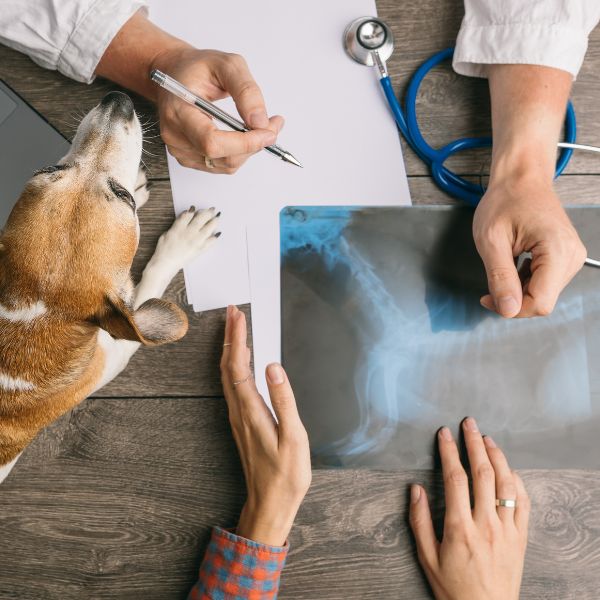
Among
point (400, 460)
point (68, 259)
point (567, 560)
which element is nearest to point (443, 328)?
point (400, 460)

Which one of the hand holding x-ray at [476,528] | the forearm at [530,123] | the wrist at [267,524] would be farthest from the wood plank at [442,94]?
the wrist at [267,524]

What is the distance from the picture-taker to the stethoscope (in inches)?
42.2

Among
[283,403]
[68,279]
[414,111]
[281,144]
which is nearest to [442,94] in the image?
[414,111]

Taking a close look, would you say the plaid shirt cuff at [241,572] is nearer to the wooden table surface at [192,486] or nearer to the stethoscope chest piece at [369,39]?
the wooden table surface at [192,486]

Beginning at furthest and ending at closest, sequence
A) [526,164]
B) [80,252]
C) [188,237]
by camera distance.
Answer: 1. [188,237]
2. [526,164]
3. [80,252]

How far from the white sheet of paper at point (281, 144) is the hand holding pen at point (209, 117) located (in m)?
0.09

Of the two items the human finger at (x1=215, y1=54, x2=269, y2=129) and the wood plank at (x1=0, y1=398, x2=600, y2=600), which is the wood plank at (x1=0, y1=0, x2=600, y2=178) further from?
the wood plank at (x1=0, y1=398, x2=600, y2=600)

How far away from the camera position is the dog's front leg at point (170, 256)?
1.07m

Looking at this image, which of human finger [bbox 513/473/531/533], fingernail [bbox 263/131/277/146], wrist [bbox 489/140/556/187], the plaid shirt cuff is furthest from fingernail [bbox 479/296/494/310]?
the plaid shirt cuff

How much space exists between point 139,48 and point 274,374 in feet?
2.09

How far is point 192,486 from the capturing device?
1.12 metres

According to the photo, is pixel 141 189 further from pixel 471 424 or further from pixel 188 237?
pixel 471 424

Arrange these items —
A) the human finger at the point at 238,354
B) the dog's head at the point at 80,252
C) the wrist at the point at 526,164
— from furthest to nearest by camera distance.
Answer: the human finger at the point at 238,354, the wrist at the point at 526,164, the dog's head at the point at 80,252

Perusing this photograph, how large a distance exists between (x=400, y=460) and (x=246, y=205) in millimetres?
580
